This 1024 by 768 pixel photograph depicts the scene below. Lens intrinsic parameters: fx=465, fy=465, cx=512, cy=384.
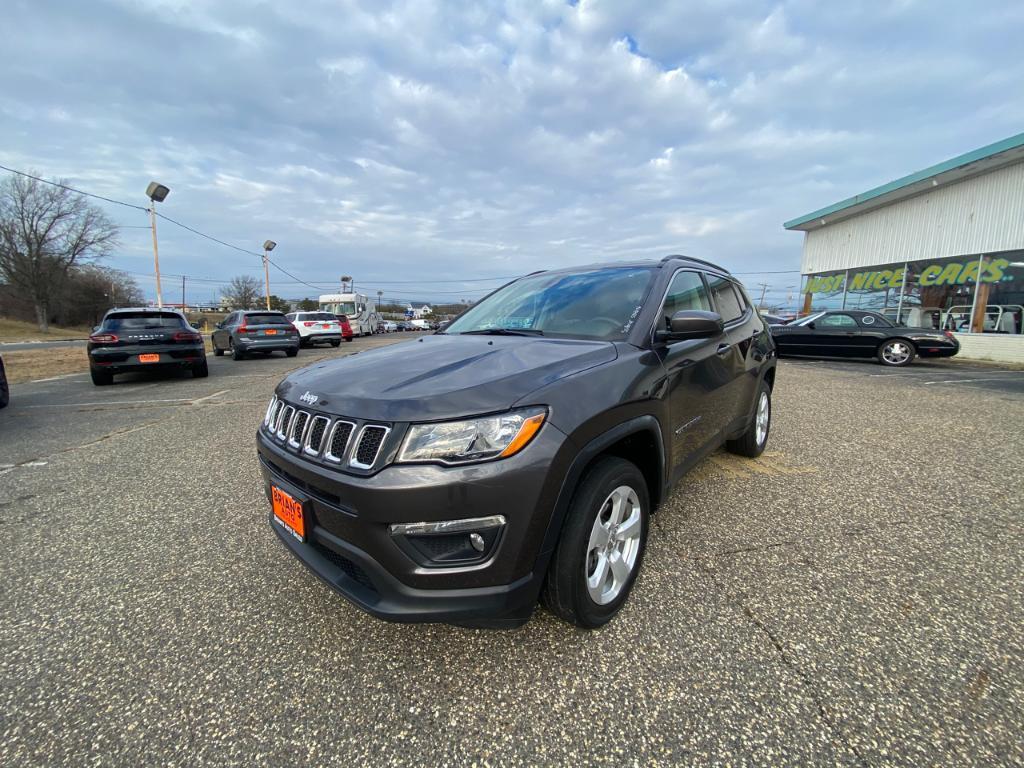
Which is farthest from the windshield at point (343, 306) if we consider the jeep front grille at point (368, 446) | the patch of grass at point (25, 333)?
the jeep front grille at point (368, 446)

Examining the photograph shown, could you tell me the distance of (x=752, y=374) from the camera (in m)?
3.59

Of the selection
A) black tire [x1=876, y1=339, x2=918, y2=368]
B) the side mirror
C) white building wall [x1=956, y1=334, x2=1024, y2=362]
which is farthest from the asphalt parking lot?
white building wall [x1=956, y1=334, x2=1024, y2=362]

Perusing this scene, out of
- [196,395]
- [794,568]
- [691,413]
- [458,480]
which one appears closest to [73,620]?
[458,480]

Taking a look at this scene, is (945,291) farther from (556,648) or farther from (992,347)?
(556,648)

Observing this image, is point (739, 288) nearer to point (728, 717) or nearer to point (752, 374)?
point (752, 374)

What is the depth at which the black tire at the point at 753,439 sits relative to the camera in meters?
3.81

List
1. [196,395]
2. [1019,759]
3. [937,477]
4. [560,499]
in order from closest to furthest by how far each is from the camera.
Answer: [1019,759], [560,499], [937,477], [196,395]

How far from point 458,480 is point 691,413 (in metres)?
1.58

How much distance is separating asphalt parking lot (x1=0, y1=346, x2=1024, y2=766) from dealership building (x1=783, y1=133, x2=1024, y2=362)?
14269 millimetres

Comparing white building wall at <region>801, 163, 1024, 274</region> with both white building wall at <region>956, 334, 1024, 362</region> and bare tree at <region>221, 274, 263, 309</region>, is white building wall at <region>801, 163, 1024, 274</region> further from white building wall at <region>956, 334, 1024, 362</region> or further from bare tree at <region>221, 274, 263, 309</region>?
bare tree at <region>221, 274, 263, 309</region>

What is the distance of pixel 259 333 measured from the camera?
1376 cm

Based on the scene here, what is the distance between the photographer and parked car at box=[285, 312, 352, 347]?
1948 cm

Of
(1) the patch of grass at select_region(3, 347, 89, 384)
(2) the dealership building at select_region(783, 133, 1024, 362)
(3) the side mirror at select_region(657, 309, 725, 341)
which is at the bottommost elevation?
(1) the patch of grass at select_region(3, 347, 89, 384)

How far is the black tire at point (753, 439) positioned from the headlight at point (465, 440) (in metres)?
2.80
